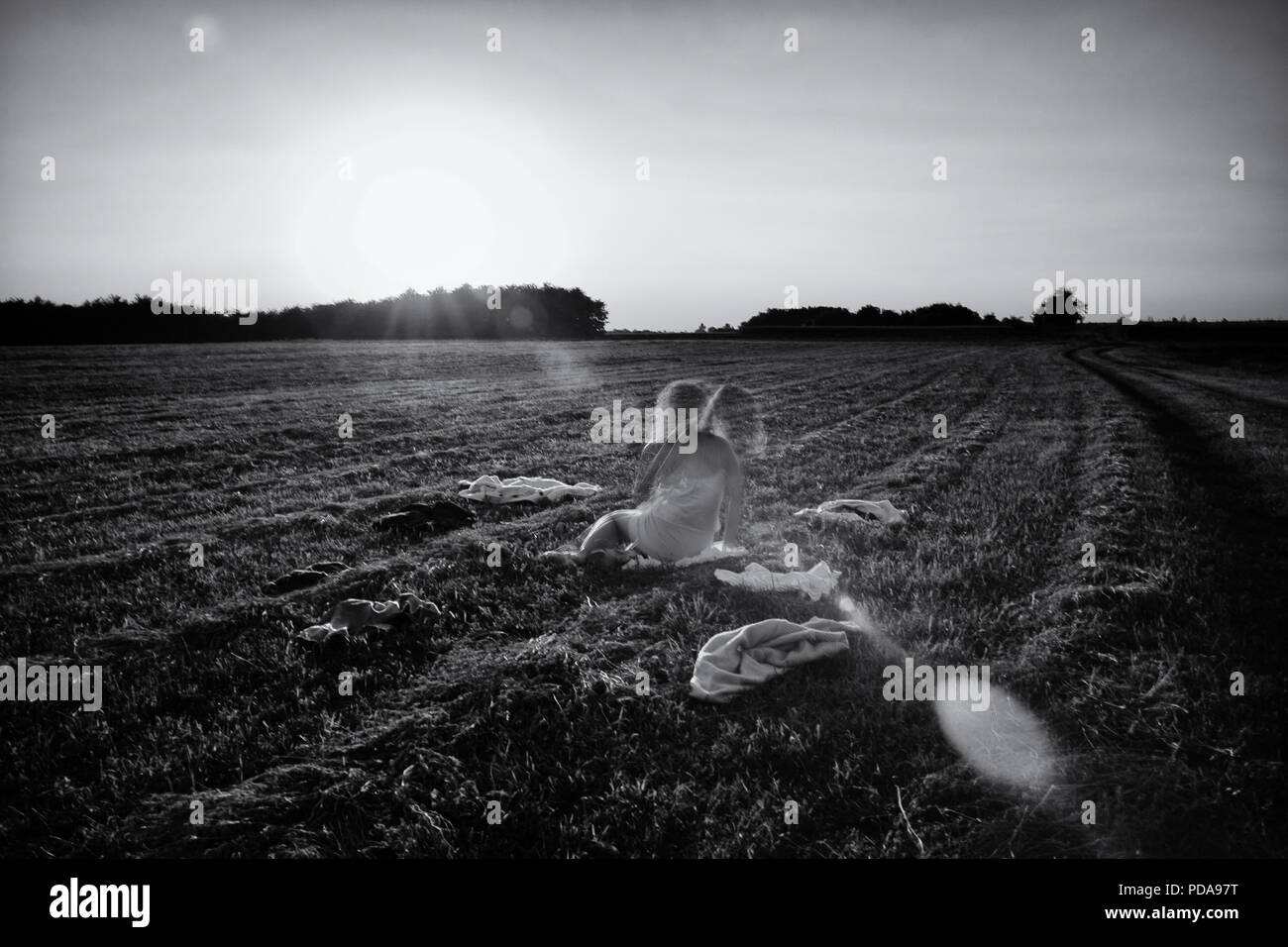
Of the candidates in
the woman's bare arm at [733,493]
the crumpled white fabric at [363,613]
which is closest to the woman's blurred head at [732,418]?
the woman's bare arm at [733,493]

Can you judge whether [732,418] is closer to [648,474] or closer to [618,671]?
[648,474]

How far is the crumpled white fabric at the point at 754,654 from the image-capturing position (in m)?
4.26

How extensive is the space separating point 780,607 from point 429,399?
57.5 ft

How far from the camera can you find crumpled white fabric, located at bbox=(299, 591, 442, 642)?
199 inches

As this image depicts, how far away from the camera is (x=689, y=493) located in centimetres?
656

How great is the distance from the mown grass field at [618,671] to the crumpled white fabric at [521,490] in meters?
0.34

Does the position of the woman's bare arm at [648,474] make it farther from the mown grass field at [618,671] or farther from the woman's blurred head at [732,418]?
the mown grass field at [618,671]

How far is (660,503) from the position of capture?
652 cm

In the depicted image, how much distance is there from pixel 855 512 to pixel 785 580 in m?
2.78

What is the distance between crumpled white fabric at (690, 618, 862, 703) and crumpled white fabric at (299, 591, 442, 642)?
2.31m

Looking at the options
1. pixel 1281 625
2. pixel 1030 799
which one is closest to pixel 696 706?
pixel 1030 799

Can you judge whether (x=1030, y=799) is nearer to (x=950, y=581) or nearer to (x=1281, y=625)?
(x=950, y=581)

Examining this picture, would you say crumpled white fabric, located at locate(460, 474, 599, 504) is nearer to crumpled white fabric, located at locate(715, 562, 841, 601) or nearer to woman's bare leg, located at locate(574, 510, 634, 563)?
woman's bare leg, located at locate(574, 510, 634, 563)
